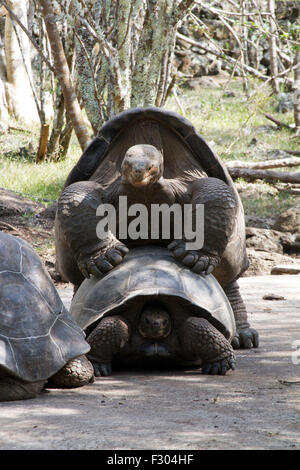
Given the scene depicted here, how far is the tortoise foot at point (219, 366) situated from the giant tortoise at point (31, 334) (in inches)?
27.3

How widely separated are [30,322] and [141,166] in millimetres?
1202

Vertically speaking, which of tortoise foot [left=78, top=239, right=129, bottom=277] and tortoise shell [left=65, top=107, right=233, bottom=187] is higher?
tortoise shell [left=65, top=107, right=233, bottom=187]

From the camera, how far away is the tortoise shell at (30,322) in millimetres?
2939

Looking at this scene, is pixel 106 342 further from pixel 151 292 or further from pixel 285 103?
pixel 285 103

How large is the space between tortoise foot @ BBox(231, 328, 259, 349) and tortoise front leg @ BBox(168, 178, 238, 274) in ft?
2.30

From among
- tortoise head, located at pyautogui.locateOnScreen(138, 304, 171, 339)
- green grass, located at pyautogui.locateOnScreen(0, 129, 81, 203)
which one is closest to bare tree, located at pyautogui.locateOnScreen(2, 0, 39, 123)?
green grass, located at pyautogui.locateOnScreen(0, 129, 81, 203)

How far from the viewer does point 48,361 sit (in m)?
3.05

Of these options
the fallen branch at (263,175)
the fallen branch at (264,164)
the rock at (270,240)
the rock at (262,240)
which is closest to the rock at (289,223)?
the rock at (270,240)

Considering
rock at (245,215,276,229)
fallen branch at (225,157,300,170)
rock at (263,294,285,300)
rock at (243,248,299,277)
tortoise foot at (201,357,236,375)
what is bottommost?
rock at (243,248,299,277)

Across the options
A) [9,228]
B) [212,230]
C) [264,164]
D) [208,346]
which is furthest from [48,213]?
[208,346]

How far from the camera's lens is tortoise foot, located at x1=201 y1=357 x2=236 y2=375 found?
3.75 meters

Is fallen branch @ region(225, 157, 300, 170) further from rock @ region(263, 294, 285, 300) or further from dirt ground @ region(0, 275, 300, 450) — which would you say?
dirt ground @ region(0, 275, 300, 450)

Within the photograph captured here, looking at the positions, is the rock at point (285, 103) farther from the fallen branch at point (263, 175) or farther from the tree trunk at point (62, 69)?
the tree trunk at point (62, 69)
